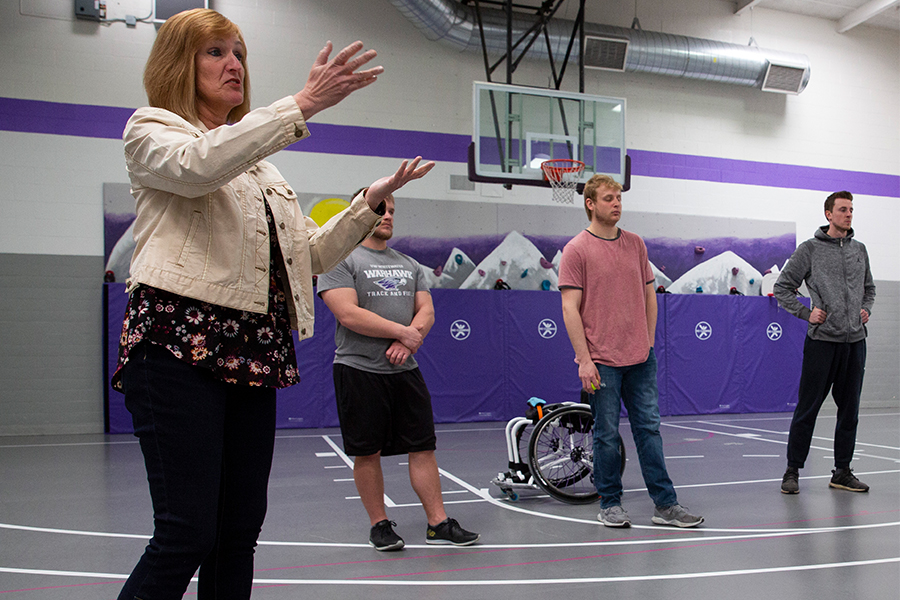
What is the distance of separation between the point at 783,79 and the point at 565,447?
8915 mm

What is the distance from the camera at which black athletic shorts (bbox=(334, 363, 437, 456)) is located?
3092 millimetres

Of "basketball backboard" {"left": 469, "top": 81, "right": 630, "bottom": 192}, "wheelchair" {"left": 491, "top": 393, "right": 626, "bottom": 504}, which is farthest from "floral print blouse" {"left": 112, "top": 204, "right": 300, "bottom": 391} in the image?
"basketball backboard" {"left": 469, "top": 81, "right": 630, "bottom": 192}

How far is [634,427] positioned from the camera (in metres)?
3.44

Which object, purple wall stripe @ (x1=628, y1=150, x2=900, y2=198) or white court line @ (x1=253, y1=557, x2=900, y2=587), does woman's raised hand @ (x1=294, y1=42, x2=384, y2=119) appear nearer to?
white court line @ (x1=253, y1=557, x2=900, y2=587)

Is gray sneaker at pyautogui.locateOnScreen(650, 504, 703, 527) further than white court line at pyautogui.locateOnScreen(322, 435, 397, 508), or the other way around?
white court line at pyautogui.locateOnScreen(322, 435, 397, 508)

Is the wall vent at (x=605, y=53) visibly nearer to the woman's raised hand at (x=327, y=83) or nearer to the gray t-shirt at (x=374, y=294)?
the gray t-shirt at (x=374, y=294)

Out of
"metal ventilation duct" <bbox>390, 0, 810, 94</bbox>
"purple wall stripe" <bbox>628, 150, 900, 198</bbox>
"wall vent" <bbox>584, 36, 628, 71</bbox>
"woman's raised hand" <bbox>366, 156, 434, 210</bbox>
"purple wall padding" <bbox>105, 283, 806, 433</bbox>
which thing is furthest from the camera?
"purple wall stripe" <bbox>628, 150, 900, 198</bbox>

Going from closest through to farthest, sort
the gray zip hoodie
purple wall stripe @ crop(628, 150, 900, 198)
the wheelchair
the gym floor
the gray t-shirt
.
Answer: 1. the gym floor
2. the gray t-shirt
3. the wheelchair
4. the gray zip hoodie
5. purple wall stripe @ crop(628, 150, 900, 198)

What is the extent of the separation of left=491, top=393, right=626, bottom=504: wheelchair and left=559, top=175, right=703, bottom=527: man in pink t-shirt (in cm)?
58

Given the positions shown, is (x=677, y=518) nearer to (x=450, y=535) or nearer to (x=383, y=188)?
(x=450, y=535)

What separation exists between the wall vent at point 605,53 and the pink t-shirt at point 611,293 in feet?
22.0

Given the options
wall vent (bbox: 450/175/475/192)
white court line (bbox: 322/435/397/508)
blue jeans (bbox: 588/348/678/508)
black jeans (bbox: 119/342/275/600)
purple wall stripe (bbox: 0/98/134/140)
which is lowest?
white court line (bbox: 322/435/397/508)

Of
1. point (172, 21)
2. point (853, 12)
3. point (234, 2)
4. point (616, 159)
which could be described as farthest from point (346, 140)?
point (853, 12)

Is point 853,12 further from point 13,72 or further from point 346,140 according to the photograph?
point 13,72
